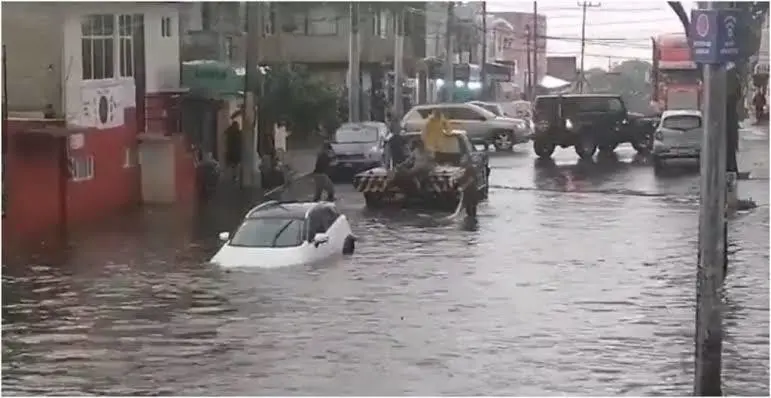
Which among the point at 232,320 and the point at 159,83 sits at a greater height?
the point at 159,83

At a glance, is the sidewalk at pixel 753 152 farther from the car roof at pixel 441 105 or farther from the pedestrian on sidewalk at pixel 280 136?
the pedestrian on sidewalk at pixel 280 136

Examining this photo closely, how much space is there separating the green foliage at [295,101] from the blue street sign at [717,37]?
55.6 feet

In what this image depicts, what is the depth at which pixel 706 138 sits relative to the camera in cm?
865

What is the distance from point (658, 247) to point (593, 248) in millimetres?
774

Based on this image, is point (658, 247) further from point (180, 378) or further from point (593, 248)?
point (180, 378)

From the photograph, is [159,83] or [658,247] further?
[159,83]

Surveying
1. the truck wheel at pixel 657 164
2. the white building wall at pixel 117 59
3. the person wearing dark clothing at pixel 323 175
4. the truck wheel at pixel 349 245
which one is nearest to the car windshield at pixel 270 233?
the truck wheel at pixel 349 245

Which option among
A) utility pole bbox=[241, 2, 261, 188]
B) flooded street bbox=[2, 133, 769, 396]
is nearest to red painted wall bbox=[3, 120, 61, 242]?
flooded street bbox=[2, 133, 769, 396]

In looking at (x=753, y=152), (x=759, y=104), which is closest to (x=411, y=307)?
(x=759, y=104)

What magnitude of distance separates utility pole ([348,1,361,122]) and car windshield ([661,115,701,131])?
754 centimetres

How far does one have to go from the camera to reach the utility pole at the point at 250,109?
2370cm

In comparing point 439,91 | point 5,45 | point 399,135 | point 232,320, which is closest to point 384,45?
point 439,91

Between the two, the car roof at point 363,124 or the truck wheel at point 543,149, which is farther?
the car roof at point 363,124

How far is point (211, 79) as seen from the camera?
81.4 ft
